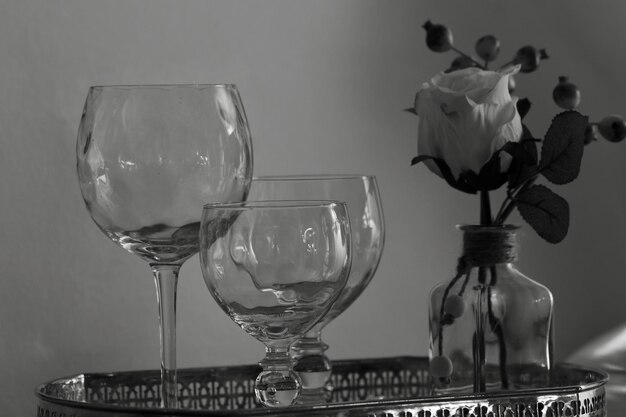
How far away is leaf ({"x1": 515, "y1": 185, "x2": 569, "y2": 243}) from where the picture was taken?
28.5 inches

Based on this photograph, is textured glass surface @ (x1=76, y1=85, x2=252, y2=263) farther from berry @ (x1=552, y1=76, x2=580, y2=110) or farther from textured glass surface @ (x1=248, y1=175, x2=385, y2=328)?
berry @ (x1=552, y1=76, x2=580, y2=110)

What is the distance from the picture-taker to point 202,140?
0.63 meters

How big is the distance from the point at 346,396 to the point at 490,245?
0.66ft

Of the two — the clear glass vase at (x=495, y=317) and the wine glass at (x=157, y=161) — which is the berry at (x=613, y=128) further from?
the wine glass at (x=157, y=161)

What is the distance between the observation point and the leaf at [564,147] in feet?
2.36

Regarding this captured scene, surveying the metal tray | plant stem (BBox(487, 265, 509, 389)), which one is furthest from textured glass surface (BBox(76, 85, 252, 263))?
plant stem (BBox(487, 265, 509, 389))

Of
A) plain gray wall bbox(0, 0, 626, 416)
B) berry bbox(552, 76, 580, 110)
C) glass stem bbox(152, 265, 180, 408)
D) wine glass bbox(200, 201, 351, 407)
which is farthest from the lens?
plain gray wall bbox(0, 0, 626, 416)

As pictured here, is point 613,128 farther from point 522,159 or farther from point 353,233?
point 353,233

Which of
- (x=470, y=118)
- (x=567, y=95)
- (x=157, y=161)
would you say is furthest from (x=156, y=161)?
(x=567, y=95)

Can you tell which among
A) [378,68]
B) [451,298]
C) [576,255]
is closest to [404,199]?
[378,68]

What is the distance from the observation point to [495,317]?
0.73 m

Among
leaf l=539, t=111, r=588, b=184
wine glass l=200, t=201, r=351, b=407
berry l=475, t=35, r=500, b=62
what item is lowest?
wine glass l=200, t=201, r=351, b=407

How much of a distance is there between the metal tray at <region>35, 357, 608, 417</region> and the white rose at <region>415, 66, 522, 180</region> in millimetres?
Result: 173

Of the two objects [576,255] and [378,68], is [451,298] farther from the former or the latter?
[576,255]
